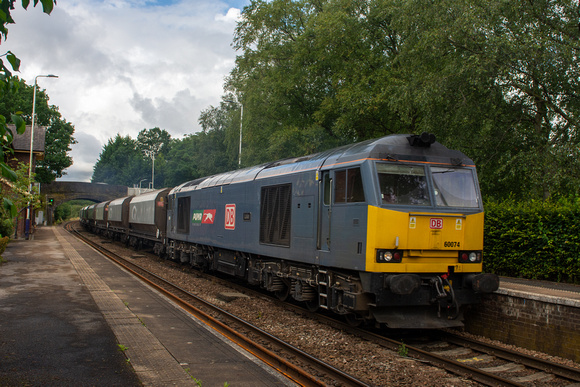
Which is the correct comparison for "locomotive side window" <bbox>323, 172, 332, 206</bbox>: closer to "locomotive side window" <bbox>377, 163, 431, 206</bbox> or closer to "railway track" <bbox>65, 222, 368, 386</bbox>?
"locomotive side window" <bbox>377, 163, 431, 206</bbox>

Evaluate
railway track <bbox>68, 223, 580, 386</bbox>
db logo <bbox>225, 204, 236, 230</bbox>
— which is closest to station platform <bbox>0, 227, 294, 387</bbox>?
railway track <bbox>68, 223, 580, 386</bbox>

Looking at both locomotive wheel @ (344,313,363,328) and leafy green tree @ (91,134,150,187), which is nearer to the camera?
locomotive wheel @ (344,313,363,328)

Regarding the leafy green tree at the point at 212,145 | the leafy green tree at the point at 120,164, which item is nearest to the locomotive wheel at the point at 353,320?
the leafy green tree at the point at 212,145

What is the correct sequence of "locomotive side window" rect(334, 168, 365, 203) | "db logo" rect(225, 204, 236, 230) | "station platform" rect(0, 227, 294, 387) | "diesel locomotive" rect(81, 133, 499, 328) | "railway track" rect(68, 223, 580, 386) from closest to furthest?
1. "station platform" rect(0, 227, 294, 387)
2. "railway track" rect(68, 223, 580, 386)
3. "diesel locomotive" rect(81, 133, 499, 328)
4. "locomotive side window" rect(334, 168, 365, 203)
5. "db logo" rect(225, 204, 236, 230)

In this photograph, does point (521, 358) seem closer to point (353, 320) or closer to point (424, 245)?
point (424, 245)

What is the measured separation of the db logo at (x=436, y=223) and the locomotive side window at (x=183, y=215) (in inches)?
454

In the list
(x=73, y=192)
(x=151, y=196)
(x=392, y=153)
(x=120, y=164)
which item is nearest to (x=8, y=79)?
(x=392, y=153)

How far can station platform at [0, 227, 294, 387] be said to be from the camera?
226 inches

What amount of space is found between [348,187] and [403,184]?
3.05 ft

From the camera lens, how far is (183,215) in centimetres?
1844

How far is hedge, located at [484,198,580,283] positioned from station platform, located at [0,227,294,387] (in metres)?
8.79

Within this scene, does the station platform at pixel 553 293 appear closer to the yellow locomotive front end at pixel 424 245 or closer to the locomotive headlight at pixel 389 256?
the yellow locomotive front end at pixel 424 245

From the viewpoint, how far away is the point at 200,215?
16203 millimetres

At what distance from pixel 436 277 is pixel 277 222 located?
13.3 feet
